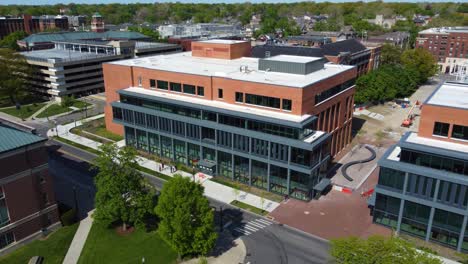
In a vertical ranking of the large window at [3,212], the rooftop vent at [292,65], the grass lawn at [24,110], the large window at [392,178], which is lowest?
the grass lawn at [24,110]

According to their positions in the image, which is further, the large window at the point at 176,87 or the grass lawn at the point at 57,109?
the grass lawn at the point at 57,109

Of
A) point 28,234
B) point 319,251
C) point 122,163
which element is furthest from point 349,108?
point 28,234

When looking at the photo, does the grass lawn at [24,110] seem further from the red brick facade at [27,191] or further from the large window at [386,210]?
the large window at [386,210]

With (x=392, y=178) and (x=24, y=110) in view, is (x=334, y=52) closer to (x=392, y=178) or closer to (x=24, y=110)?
(x=392, y=178)

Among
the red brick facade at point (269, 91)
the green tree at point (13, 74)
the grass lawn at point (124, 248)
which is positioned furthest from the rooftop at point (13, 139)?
the green tree at point (13, 74)

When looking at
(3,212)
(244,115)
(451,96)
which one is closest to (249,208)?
(244,115)

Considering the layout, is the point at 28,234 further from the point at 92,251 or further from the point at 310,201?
the point at 310,201

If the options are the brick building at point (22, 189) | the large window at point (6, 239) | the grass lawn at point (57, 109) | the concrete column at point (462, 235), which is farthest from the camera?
the grass lawn at point (57, 109)
